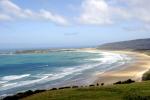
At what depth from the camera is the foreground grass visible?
24.4 meters

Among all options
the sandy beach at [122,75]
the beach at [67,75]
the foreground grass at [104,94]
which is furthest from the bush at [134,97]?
the sandy beach at [122,75]

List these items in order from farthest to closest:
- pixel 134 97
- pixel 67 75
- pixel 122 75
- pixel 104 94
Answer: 1. pixel 67 75
2. pixel 122 75
3. pixel 104 94
4. pixel 134 97

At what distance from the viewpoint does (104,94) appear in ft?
82.9

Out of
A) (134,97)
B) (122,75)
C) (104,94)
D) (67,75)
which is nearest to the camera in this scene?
(134,97)

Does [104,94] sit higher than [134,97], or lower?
higher

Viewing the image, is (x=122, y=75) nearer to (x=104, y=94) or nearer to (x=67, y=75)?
(x=67, y=75)

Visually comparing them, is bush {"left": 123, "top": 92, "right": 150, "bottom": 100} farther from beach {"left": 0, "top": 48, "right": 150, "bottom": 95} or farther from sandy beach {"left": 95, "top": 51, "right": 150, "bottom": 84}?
sandy beach {"left": 95, "top": 51, "right": 150, "bottom": 84}

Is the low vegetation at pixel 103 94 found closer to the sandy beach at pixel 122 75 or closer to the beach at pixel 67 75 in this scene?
the beach at pixel 67 75

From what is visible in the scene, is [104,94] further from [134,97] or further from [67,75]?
[67,75]

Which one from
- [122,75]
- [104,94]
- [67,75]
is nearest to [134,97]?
[104,94]

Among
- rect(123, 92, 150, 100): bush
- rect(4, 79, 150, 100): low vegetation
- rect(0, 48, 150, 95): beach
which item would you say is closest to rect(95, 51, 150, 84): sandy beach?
rect(0, 48, 150, 95): beach

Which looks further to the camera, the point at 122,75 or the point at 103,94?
the point at 122,75

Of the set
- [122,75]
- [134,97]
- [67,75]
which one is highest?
[134,97]

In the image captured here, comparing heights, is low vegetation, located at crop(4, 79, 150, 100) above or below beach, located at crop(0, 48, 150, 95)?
above
